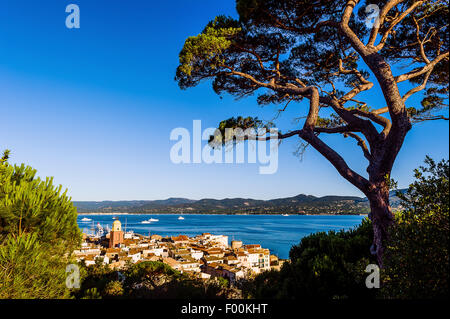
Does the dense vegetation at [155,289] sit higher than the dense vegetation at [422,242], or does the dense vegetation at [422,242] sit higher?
the dense vegetation at [422,242]

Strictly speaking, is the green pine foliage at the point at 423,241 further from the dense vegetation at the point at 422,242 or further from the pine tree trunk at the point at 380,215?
the pine tree trunk at the point at 380,215

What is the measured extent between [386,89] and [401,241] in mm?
2454

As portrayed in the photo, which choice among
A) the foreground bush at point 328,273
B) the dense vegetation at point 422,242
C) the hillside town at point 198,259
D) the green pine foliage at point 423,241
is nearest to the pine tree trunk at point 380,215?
the foreground bush at point 328,273

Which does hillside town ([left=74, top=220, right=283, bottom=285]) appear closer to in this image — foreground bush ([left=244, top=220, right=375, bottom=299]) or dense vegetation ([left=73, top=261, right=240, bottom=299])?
dense vegetation ([left=73, top=261, right=240, bottom=299])

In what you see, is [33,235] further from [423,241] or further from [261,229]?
[261,229]

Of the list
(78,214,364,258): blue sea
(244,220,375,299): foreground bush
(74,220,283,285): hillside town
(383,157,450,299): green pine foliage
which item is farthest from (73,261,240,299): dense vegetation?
(78,214,364,258): blue sea

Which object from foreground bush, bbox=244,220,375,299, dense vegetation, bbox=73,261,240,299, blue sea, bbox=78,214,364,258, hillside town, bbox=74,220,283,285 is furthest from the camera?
blue sea, bbox=78,214,364,258

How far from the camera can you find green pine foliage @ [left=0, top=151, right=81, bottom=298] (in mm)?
3857

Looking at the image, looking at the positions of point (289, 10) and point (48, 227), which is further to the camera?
point (289, 10)

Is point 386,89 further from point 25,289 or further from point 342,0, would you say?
point 25,289

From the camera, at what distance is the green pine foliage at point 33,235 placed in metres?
3.86

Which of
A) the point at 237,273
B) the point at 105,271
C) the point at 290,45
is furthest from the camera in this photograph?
the point at 237,273

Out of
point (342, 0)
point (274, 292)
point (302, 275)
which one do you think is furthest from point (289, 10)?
point (274, 292)

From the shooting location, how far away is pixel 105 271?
11.4 metres
